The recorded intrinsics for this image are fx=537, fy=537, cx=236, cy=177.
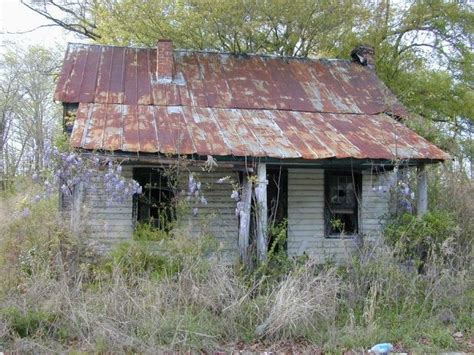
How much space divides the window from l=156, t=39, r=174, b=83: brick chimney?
458 centimetres

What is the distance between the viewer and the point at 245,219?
33.0 feet

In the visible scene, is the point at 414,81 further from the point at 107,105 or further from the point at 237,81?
the point at 107,105

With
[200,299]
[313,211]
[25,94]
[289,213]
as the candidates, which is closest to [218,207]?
[289,213]

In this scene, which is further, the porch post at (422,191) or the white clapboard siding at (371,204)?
the white clapboard siding at (371,204)

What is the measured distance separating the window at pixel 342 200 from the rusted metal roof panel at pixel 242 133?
1.55 m

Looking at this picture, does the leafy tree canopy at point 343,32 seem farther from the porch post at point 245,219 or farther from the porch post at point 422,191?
the porch post at point 245,219

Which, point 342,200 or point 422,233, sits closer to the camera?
point 422,233

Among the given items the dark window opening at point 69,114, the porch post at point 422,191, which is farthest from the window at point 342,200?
the dark window opening at point 69,114

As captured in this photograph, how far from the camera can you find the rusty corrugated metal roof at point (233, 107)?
10102mm

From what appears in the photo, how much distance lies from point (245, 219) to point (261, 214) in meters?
0.43

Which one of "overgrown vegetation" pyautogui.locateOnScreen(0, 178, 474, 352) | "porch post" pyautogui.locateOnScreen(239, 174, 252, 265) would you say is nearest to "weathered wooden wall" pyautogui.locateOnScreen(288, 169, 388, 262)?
"porch post" pyautogui.locateOnScreen(239, 174, 252, 265)

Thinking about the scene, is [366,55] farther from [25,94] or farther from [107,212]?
[25,94]

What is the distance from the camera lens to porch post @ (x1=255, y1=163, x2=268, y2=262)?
9.56 m

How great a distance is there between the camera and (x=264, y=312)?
708 cm
